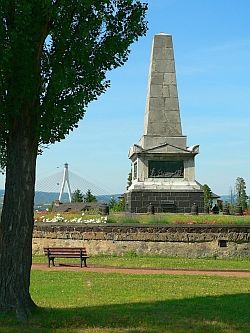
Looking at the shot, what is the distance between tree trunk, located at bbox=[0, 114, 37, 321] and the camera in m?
8.31

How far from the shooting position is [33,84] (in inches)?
336

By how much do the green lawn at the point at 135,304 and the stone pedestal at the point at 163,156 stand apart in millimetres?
8437

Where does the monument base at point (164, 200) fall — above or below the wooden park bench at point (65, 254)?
above

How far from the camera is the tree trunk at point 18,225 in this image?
327 inches

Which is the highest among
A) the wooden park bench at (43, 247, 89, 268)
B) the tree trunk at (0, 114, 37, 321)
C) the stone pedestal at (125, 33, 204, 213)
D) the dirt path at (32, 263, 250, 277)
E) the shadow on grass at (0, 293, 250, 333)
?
the stone pedestal at (125, 33, 204, 213)

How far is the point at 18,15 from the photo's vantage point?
26.9 feet

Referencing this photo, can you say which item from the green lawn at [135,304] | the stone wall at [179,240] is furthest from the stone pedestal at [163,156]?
the green lawn at [135,304]

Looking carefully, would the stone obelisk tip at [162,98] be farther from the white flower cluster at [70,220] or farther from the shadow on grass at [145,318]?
the shadow on grass at [145,318]

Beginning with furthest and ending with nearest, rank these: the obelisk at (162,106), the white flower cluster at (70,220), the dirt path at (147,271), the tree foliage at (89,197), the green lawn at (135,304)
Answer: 1. the tree foliage at (89,197)
2. the obelisk at (162,106)
3. the white flower cluster at (70,220)
4. the dirt path at (147,271)
5. the green lawn at (135,304)

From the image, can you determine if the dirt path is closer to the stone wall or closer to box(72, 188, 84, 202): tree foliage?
the stone wall

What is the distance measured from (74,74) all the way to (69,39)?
1.95 feet

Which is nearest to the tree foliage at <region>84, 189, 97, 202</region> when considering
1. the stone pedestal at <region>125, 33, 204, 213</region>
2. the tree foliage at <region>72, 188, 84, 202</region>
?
the tree foliage at <region>72, 188, 84, 202</region>

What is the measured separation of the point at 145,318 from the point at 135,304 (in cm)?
136

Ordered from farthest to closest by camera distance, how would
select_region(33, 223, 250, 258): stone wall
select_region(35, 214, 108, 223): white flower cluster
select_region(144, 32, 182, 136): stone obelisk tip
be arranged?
select_region(144, 32, 182, 136): stone obelisk tip → select_region(35, 214, 108, 223): white flower cluster → select_region(33, 223, 250, 258): stone wall
